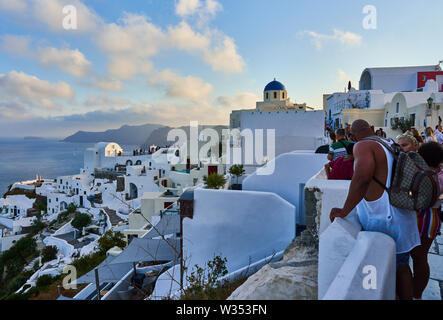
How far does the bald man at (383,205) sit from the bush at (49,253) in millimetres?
32924

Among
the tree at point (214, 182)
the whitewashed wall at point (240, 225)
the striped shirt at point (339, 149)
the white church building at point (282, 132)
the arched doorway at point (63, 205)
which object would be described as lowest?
the arched doorway at point (63, 205)

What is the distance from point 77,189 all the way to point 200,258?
138 ft

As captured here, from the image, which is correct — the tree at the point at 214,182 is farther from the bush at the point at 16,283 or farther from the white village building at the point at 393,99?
the bush at the point at 16,283

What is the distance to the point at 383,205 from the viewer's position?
1999mm

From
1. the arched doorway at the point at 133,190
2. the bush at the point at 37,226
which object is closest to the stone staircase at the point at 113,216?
the arched doorway at the point at 133,190

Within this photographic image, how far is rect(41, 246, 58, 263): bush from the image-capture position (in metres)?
27.7

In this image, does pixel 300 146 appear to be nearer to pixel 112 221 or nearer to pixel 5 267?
pixel 112 221

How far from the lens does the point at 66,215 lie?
3778 cm

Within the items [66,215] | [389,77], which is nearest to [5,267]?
[66,215]

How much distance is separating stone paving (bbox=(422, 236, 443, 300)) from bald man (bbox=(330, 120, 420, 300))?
75 centimetres

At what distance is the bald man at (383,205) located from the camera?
6.46 ft

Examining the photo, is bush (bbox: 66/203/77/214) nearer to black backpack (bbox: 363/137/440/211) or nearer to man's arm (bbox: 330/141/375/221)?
man's arm (bbox: 330/141/375/221)

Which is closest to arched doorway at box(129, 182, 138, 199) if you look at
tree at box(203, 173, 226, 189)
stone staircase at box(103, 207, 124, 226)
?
stone staircase at box(103, 207, 124, 226)

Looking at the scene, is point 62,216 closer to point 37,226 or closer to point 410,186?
point 37,226
